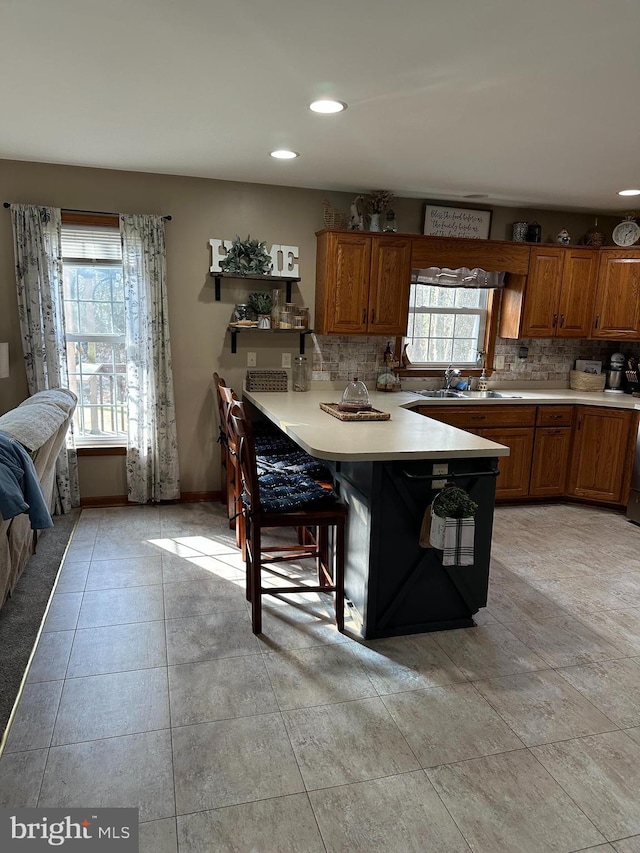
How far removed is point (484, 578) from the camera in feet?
8.93

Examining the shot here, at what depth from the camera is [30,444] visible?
8.72ft

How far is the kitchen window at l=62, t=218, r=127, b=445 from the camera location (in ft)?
13.4

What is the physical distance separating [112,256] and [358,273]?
175 cm

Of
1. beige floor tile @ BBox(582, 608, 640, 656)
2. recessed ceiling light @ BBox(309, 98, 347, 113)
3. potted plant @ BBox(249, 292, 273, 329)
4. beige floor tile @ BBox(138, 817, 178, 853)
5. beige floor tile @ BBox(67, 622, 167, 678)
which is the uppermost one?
recessed ceiling light @ BBox(309, 98, 347, 113)

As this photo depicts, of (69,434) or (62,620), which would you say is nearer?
(62,620)

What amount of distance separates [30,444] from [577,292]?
4226mm

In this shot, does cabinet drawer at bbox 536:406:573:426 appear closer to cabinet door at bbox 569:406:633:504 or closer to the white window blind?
cabinet door at bbox 569:406:633:504

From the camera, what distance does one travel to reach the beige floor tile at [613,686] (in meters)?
2.18

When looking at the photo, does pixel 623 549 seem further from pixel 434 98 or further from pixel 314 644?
pixel 434 98

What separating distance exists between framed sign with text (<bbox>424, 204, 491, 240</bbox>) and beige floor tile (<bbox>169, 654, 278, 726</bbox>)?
3491 mm

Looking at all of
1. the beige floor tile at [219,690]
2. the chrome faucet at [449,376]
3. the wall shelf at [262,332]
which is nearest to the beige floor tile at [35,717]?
the beige floor tile at [219,690]

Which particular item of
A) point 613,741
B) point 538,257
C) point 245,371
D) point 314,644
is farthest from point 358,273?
point 613,741

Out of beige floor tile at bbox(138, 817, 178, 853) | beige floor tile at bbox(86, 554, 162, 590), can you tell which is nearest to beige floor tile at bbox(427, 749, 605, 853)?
beige floor tile at bbox(138, 817, 178, 853)

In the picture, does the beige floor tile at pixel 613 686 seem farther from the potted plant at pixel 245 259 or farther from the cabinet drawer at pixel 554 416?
the potted plant at pixel 245 259
